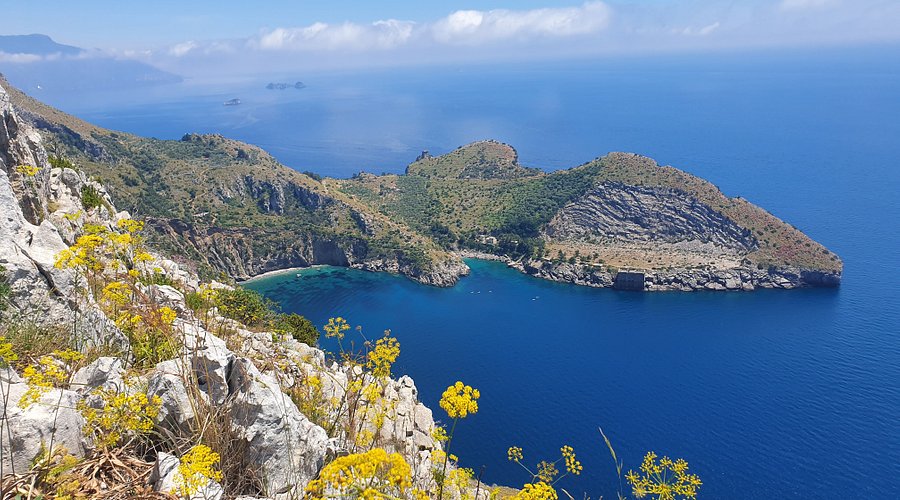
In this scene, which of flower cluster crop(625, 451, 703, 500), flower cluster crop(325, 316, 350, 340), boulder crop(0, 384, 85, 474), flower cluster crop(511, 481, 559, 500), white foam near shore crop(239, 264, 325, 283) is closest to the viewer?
boulder crop(0, 384, 85, 474)

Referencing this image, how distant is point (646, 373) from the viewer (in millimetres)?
51094

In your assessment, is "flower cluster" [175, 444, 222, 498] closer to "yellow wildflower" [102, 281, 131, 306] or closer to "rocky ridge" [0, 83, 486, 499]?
"rocky ridge" [0, 83, 486, 499]

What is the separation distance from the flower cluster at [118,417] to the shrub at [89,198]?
16703 mm

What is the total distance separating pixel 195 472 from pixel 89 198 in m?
19.6

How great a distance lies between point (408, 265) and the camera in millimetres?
79250

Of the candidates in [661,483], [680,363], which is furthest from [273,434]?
[680,363]

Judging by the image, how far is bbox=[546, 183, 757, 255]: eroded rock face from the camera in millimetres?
80688

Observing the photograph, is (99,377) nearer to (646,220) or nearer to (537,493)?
(537,493)

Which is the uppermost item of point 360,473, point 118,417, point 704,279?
point 360,473

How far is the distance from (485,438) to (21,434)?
1559 inches

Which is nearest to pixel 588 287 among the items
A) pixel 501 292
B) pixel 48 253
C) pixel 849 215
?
pixel 501 292

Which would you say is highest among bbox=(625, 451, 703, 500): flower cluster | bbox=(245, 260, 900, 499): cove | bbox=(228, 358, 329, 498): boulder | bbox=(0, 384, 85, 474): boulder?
bbox=(0, 384, 85, 474): boulder

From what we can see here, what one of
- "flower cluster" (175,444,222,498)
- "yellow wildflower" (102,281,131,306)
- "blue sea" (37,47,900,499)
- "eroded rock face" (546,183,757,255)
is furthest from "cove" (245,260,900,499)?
"flower cluster" (175,444,222,498)

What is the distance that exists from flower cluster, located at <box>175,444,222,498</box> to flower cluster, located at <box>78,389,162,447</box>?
0.62 meters
